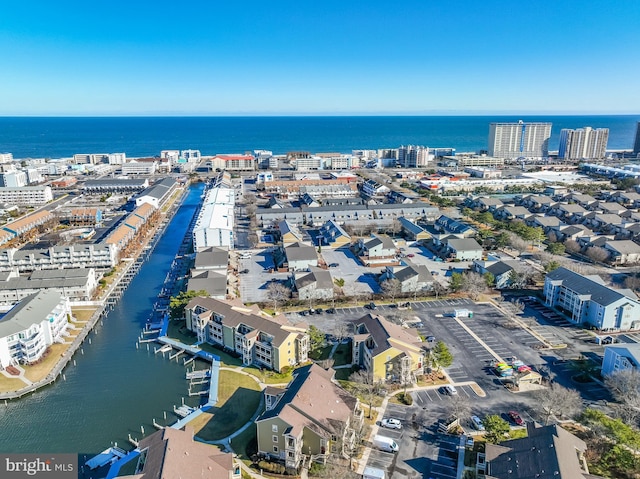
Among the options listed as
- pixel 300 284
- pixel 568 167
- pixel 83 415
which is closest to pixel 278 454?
pixel 83 415

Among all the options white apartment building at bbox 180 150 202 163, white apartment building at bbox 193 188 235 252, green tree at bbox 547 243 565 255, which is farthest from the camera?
white apartment building at bbox 180 150 202 163

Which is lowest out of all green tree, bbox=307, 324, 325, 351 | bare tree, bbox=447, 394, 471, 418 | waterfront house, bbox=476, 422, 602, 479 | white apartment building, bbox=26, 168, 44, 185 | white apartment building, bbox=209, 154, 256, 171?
bare tree, bbox=447, 394, 471, 418

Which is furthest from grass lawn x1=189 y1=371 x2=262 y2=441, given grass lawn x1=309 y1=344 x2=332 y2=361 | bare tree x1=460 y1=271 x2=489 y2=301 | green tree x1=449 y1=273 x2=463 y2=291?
bare tree x1=460 y1=271 x2=489 y2=301

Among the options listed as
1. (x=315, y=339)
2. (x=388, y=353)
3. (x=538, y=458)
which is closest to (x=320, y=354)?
(x=315, y=339)

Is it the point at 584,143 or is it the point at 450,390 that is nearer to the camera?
the point at 450,390

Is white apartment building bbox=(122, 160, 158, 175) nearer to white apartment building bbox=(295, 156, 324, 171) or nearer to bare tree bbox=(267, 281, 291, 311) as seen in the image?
white apartment building bbox=(295, 156, 324, 171)

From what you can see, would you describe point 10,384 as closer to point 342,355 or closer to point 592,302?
point 342,355
